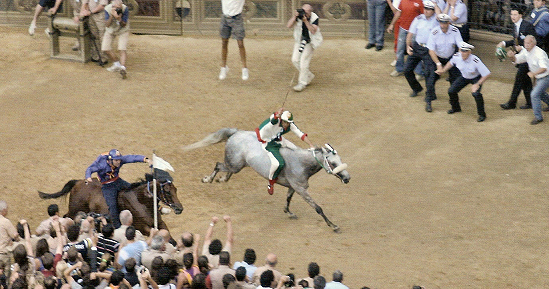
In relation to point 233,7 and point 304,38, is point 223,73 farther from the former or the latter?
point 304,38

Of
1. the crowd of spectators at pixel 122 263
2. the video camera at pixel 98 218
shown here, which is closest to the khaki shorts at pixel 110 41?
the video camera at pixel 98 218

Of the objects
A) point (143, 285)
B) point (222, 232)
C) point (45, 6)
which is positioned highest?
point (45, 6)

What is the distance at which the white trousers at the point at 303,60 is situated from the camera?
54.0 feet

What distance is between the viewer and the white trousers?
16.5 m

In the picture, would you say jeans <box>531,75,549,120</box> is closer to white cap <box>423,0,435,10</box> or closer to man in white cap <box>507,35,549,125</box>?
man in white cap <box>507,35,549,125</box>

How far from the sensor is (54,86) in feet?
55.7

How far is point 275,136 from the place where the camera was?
1224cm

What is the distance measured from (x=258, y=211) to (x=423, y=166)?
3.20 m

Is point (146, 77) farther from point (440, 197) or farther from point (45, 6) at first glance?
point (440, 197)

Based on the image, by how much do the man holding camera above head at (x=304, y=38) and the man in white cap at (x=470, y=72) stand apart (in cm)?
271

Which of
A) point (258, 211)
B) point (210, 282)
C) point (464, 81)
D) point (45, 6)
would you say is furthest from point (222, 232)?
point (45, 6)

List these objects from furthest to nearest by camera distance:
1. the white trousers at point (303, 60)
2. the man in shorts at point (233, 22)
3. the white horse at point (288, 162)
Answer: the man in shorts at point (233, 22)
the white trousers at point (303, 60)
the white horse at point (288, 162)

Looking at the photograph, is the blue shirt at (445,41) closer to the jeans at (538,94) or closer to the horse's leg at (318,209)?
the jeans at (538,94)

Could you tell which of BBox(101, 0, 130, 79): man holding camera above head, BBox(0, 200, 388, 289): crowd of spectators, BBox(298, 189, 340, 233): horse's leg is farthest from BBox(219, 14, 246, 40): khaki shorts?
BBox(0, 200, 388, 289): crowd of spectators
